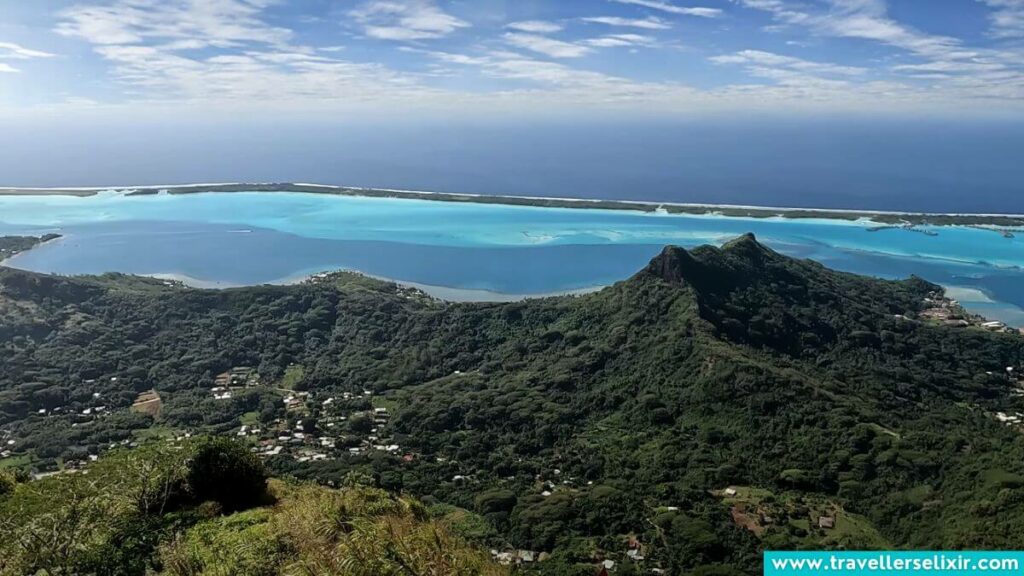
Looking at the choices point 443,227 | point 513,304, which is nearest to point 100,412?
point 513,304

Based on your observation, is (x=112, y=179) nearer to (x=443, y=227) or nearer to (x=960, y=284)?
(x=443, y=227)

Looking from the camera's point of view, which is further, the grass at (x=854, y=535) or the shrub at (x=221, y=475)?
the grass at (x=854, y=535)

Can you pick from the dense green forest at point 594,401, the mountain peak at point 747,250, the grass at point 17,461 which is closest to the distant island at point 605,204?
the dense green forest at point 594,401

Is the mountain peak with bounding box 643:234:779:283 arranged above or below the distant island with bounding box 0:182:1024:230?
below

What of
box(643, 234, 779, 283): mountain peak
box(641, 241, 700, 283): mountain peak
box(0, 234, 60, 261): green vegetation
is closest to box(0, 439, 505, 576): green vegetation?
box(641, 241, 700, 283): mountain peak

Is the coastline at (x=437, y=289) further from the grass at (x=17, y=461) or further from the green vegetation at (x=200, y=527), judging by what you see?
the green vegetation at (x=200, y=527)

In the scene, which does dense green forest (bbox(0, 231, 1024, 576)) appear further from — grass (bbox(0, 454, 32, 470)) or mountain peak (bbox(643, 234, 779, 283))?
grass (bbox(0, 454, 32, 470))
